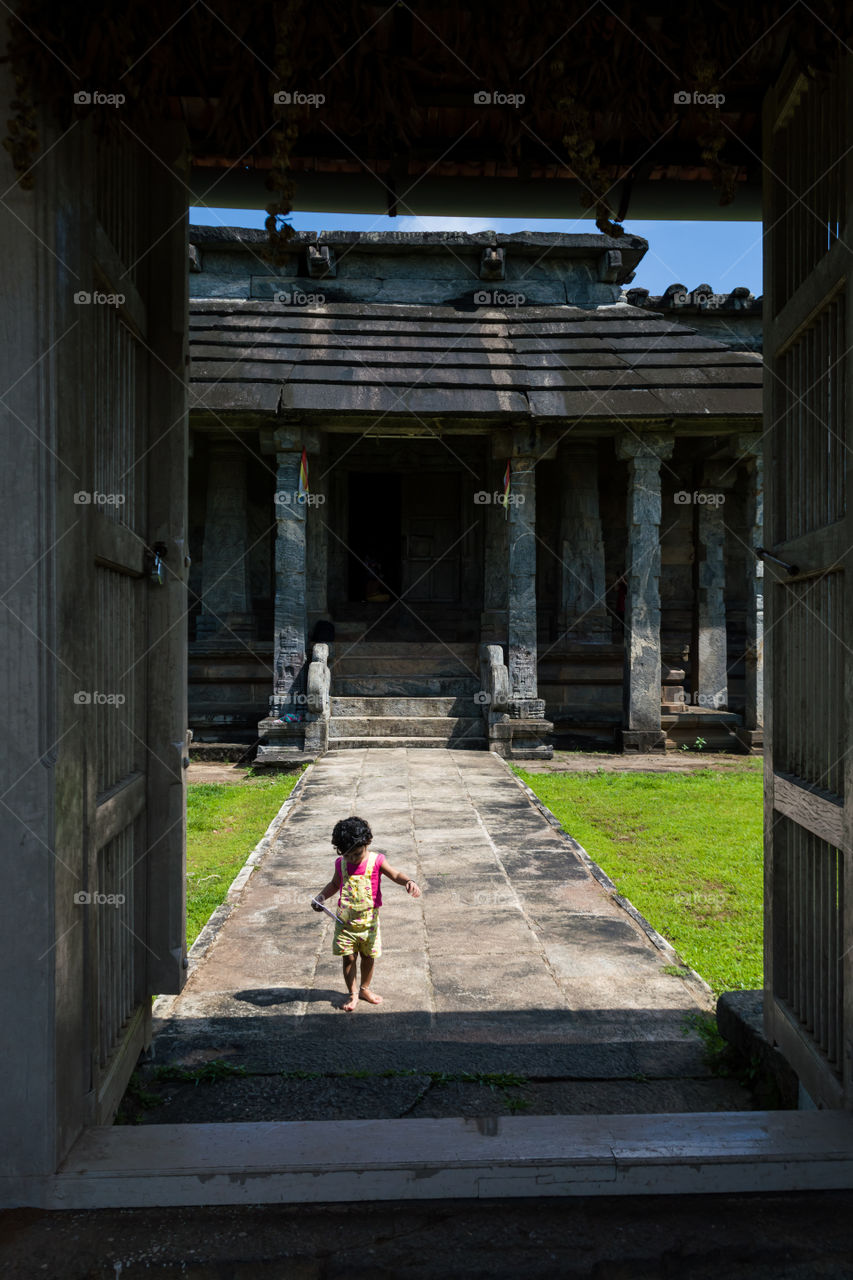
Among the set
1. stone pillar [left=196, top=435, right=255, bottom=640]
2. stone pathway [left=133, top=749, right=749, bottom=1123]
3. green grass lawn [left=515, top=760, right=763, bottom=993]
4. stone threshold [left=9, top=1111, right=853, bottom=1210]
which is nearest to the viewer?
stone threshold [left=9, top=1111, right=853, bottom=1210]

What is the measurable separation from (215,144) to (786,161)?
2040 millimetres

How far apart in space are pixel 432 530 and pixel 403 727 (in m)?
5.40

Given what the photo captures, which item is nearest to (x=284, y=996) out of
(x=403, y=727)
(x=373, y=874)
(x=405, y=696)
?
(x=373, y=874)

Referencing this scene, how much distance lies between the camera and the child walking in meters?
4.20

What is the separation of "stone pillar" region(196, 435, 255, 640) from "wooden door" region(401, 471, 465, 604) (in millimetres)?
3257

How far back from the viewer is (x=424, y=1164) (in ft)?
8.02

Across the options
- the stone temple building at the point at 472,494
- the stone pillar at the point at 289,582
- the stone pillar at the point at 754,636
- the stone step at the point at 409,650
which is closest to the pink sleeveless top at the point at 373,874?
the stone temple building at the point at 472,494

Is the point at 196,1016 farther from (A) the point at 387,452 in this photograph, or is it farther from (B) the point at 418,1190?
(A) the point at 387,452

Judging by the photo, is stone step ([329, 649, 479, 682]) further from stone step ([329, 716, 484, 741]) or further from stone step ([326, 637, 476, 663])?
stone step ([329, 716, 484, 741])

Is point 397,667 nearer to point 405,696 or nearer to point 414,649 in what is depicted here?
point 414,649

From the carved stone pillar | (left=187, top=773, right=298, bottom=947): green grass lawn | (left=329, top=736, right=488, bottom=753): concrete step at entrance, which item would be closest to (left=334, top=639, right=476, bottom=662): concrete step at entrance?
the carved stone pillar

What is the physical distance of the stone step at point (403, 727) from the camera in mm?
12977

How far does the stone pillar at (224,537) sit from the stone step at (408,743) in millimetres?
3371

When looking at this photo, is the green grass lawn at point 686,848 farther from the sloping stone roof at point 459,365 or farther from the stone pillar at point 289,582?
the sloping stone roof at point 459,365
